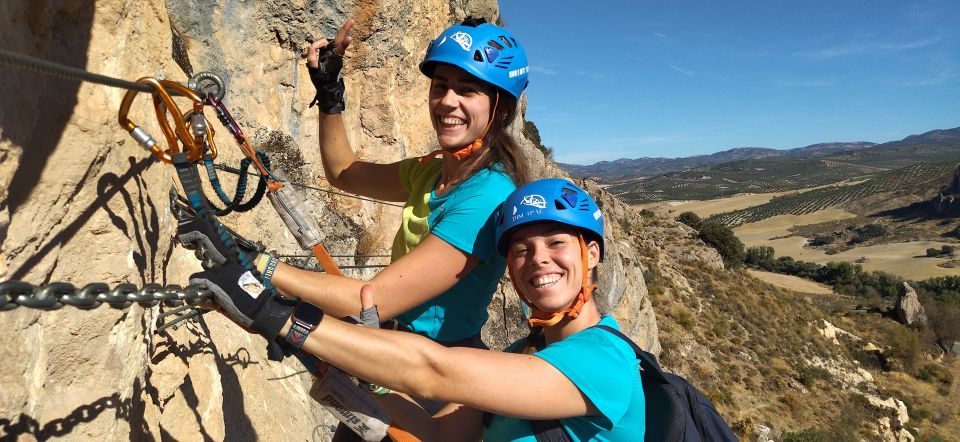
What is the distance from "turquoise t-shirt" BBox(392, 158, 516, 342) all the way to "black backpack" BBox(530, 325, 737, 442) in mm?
629

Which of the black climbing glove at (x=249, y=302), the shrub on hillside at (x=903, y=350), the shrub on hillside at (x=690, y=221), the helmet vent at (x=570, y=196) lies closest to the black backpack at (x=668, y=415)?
the helmet vent at (x=570, y=196)

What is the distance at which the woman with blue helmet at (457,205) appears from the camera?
7.04ft

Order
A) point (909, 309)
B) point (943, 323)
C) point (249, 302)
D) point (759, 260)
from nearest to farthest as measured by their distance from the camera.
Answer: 1. point (249, 302)
2. point (943, 323)
3. point (909, 309)
4. point (759, 260)

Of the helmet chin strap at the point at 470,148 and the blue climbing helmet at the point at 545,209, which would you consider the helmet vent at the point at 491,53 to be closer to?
the helmet chin strap at the point at 470,148

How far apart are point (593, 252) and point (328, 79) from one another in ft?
6.17

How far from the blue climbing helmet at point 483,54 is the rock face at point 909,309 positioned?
48978 mm

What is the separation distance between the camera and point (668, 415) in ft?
7.00

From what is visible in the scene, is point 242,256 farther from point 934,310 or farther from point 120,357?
point 934,310

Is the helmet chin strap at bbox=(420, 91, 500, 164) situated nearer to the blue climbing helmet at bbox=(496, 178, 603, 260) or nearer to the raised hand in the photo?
the blue climbing helmet at bbox=(496, 178, 603, 260)

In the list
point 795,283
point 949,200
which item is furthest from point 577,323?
point 949,200

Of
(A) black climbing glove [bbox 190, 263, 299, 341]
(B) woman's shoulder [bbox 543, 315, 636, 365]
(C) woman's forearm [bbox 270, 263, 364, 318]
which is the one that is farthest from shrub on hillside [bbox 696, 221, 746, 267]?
(A) black climbing glove [bbox 190, 263, 299, 341]

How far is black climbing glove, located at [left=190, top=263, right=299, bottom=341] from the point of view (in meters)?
1.62

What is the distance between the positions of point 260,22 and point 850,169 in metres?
227

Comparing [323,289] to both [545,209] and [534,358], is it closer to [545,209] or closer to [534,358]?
[534,358]
